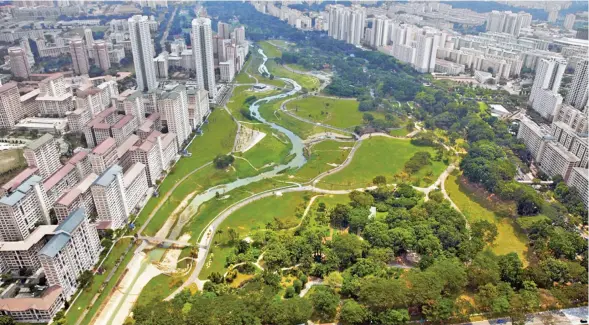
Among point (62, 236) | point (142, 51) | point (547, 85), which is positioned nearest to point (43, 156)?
point (62, 236)

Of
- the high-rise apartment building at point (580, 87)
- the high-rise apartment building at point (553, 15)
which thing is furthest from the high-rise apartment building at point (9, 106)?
the high-rise apartment building at point (553, 15)

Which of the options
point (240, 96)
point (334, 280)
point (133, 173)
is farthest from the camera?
point (240, 96)

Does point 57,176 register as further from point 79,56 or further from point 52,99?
point 79,56

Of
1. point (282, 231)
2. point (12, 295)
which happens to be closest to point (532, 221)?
point (282, 231)

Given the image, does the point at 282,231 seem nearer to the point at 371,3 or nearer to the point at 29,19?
the point at 29,19

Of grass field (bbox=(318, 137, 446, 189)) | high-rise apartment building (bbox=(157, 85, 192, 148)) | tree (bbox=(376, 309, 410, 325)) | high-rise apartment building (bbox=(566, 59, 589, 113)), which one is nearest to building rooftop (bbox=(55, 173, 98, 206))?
high-rise apartment building (bbox=(157, 85, 192, 148))

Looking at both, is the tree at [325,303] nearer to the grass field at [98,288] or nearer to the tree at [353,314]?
the tree at [353,314]
